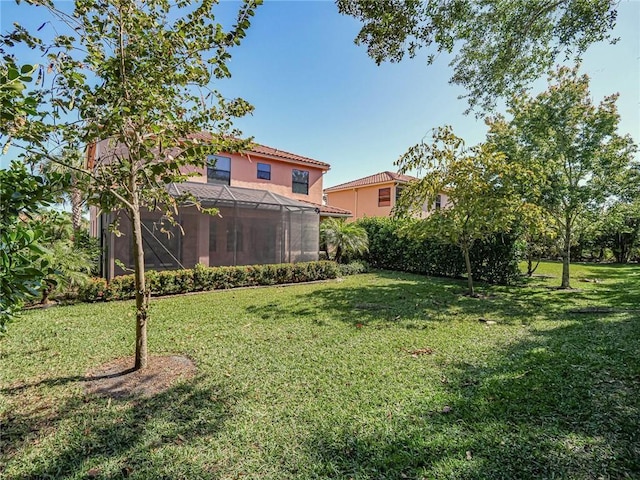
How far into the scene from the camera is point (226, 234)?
12609 millimetres

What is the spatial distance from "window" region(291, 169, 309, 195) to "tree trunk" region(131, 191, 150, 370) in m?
15.2

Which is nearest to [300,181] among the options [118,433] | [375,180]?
[375,180]

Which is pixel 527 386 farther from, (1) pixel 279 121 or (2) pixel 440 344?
(1) pixel 279 121

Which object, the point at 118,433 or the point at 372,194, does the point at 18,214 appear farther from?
the point at 372,194

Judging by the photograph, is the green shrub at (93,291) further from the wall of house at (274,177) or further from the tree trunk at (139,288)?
the wall of house at (274,177)

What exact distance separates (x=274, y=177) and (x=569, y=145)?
14.0 meters

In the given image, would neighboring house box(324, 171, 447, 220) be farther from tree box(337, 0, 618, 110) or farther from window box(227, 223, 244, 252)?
tree box(337, 0, 618, 110)

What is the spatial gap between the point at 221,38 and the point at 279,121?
36.0ft

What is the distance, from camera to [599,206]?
11.8 m

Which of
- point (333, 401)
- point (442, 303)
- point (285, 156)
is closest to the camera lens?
point (333, 401)


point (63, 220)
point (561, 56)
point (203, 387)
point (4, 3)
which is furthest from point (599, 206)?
point (4, 3)

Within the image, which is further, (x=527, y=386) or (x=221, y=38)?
(x=527, y=386)

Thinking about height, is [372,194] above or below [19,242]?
above

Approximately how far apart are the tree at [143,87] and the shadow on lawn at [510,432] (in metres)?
3.59
